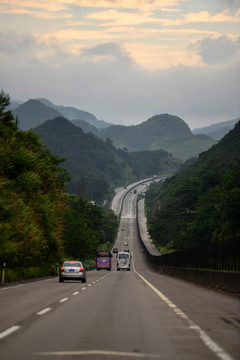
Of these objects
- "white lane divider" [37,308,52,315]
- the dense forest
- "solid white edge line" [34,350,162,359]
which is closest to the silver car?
the dense forest

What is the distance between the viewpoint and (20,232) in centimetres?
4159

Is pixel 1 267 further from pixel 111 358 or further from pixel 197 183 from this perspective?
pixel 197 183

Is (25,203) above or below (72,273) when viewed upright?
above

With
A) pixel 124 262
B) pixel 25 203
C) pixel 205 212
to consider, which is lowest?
pixel 124 262

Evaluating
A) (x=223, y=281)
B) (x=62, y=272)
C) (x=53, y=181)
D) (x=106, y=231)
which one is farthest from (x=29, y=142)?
(x=106, y=231)

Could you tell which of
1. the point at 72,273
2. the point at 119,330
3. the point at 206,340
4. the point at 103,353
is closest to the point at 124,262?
the point at 72,273

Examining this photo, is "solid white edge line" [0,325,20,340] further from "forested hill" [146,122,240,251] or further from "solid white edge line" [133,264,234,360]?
"forested hill" [146,122,240,251]

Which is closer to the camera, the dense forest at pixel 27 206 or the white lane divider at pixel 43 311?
the white lane divider at pixel 43 311

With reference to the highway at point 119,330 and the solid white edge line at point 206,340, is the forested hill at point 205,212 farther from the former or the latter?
the solid white edge line at point 206,340

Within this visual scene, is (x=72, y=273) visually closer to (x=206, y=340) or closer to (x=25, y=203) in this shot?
(x=25, y=203)

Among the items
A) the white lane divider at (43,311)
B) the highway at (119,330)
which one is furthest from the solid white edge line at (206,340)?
the white lane divider at (43,311)

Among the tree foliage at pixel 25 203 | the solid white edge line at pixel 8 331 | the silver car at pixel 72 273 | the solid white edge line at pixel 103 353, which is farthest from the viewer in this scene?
the tree foliage at pixel 25 203

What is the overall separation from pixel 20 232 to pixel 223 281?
→ 19.2 m

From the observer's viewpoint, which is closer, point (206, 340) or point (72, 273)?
point (206, 340)
